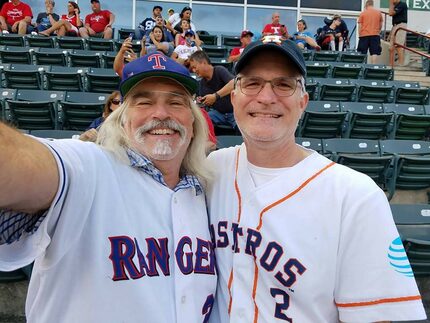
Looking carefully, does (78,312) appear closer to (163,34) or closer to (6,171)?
(6,171)

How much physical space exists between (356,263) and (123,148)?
845 mm

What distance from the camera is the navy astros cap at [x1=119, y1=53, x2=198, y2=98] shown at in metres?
1.64

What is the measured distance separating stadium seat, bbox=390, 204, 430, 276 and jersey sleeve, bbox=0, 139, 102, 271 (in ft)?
10.1

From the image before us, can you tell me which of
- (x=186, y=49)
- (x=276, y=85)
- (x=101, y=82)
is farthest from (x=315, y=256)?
(x=186, y=49)

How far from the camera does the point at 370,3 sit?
38.4 feet

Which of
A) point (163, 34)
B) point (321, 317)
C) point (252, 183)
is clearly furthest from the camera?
point (163, 34)

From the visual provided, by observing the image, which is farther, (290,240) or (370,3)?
(370,3)

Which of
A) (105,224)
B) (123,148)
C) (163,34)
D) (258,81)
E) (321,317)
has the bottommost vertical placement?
(321,317)

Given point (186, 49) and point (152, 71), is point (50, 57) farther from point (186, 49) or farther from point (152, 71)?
point (152, 71)

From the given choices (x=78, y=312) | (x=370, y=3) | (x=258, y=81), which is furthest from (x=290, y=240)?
(x=370, y=3)

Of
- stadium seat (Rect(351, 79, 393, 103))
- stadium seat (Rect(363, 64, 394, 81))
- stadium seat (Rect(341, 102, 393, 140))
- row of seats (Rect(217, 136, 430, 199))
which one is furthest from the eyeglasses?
stadium seat (Rect(363, 64, 394, 81))

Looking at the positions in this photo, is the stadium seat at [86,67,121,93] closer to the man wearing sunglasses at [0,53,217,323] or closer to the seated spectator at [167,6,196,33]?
the seated spectator at [167,6,196,33]

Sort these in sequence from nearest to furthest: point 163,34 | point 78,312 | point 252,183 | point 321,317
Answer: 1. point 78,312
2. point 321,317
3. point 252,183
4. point 163,34

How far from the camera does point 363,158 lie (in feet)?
17.0
